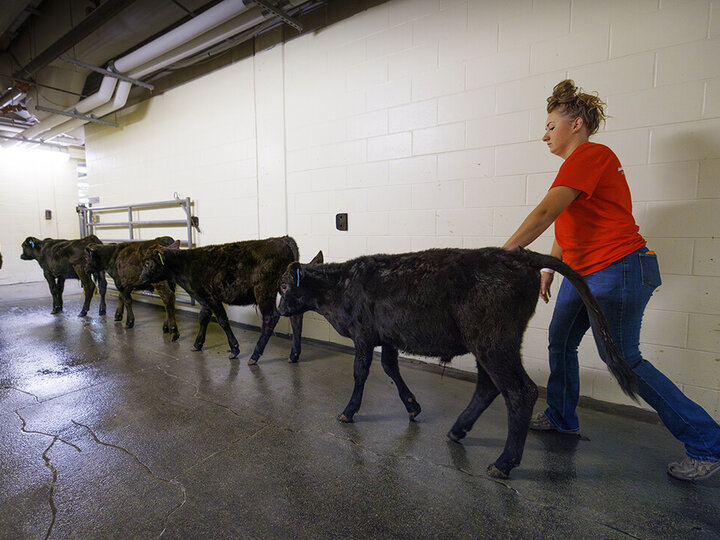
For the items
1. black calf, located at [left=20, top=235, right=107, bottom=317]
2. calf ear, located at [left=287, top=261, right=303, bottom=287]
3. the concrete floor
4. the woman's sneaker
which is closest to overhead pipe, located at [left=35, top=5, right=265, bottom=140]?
black calf, located at [left=20, top=235, right=107, bottom=317]

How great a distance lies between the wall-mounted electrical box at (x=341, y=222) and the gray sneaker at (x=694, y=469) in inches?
106

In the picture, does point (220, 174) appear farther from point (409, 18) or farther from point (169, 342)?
point (409, 18)

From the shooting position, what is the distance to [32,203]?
7957mm

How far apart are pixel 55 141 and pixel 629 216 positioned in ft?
33.8

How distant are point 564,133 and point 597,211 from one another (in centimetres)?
41

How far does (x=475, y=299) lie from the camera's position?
63.7 inches

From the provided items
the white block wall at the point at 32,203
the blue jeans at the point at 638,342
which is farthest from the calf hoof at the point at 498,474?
the white block wall at the point at 32,203

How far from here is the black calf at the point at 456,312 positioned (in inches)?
61.8

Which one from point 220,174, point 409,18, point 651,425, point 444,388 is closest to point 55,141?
point 220,174

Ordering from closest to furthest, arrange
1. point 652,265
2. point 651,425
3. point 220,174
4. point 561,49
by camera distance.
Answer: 1. point 652,265
2. point 651,425
3. point 561,49
4. point 220,174

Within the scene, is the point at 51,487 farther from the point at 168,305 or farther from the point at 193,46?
the point at 193,46

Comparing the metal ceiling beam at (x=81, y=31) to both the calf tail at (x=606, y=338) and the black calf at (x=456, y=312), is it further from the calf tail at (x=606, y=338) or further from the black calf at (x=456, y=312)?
the calf tail at (x=606, y=338)

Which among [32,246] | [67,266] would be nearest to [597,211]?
[67,266]

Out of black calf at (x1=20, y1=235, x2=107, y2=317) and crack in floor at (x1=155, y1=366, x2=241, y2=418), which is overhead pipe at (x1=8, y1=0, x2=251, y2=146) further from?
crack in floor at (x1=155, y1=366, x2=241, y2=418)
